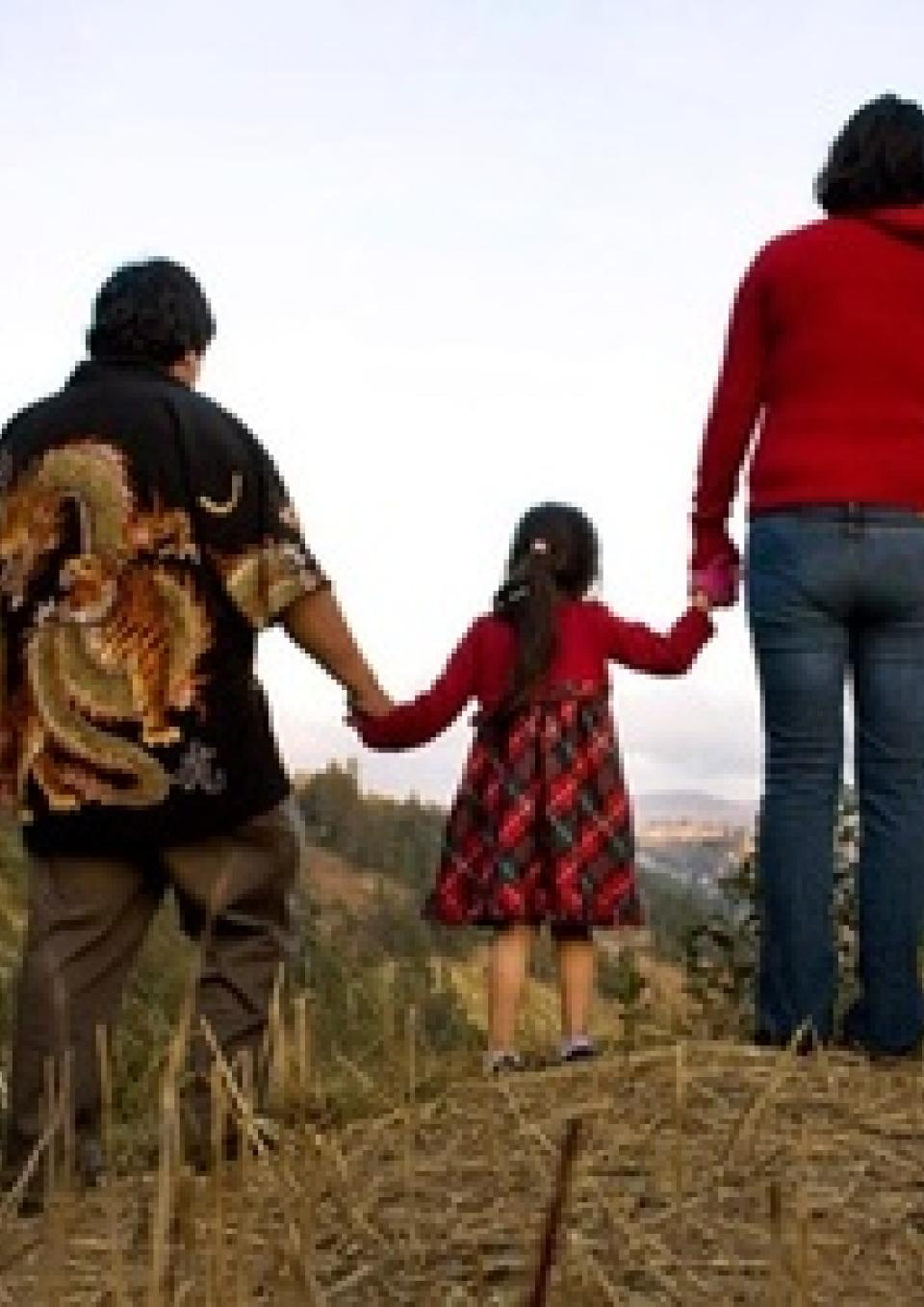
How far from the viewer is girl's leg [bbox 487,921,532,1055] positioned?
6312 mm

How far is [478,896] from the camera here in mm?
6406

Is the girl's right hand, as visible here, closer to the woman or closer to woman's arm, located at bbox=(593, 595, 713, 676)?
the woman

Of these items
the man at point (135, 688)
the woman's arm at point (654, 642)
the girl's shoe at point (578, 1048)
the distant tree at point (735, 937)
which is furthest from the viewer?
the distant tree at point (735, 937)

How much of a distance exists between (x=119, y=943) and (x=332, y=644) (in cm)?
79

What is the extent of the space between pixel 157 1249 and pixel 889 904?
3.70 metres

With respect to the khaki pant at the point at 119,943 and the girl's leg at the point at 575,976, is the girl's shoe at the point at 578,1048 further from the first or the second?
the khaki pant at the point at 119,943

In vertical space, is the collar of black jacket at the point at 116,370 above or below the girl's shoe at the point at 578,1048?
above

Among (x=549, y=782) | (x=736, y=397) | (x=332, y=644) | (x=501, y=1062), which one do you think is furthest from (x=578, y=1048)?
(x=736, y=397)

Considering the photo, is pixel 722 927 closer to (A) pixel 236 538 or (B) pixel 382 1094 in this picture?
(B) pixel 382 1094

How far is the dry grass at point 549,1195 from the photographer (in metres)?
2.96

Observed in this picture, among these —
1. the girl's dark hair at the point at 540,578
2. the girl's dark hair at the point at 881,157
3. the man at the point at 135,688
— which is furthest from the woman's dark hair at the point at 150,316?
the girl's dark hair at the point at 540,578

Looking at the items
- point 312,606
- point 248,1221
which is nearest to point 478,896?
point 312,606

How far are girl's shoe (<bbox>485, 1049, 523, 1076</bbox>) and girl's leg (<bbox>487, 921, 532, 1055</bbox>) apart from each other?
0.24 metres

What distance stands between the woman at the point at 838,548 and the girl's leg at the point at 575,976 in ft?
3.69
